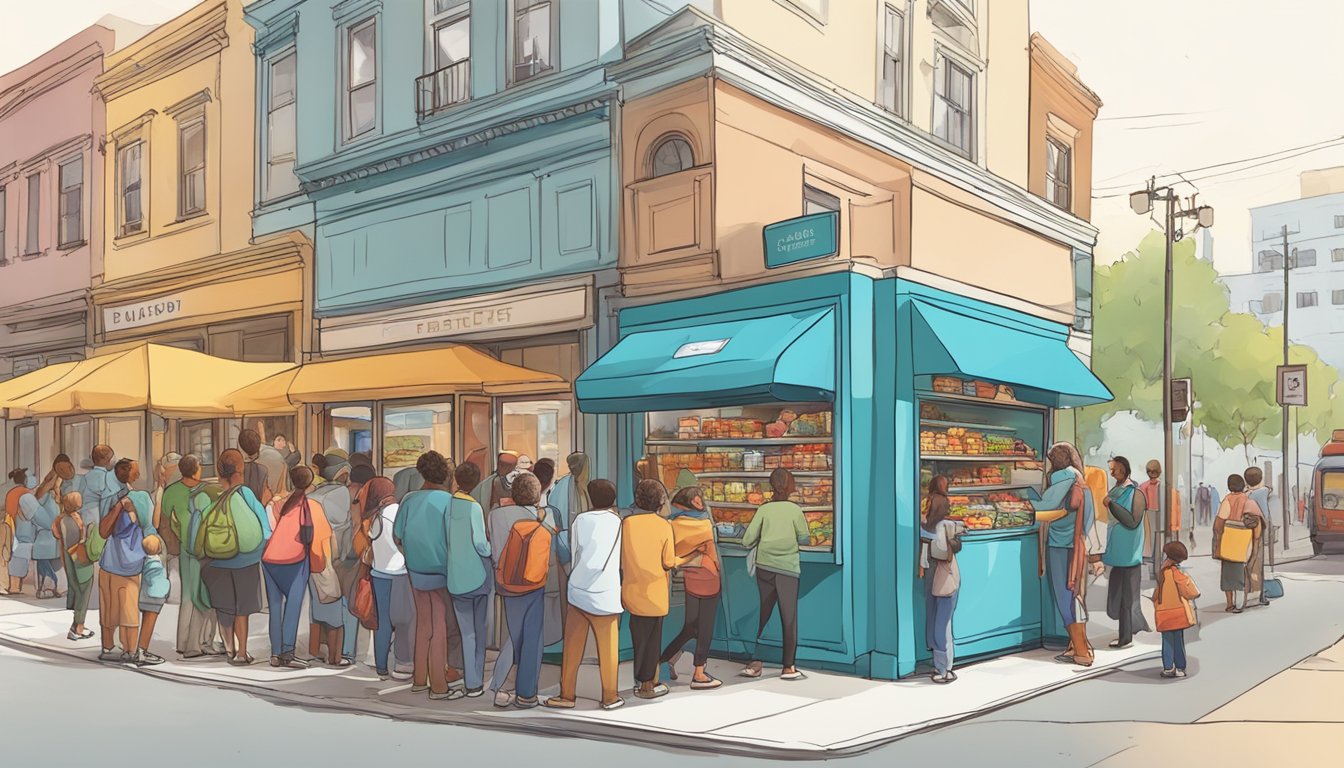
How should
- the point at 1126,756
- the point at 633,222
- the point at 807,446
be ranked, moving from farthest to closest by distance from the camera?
the point at 633,222 < the point at 807,446 < the point at 1126,756

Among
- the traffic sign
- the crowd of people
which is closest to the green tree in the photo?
the traffic sign

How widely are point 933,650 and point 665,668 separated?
242 cm

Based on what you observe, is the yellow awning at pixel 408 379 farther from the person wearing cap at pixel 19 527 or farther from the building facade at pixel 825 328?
the person wearing cap at pixel 19 527

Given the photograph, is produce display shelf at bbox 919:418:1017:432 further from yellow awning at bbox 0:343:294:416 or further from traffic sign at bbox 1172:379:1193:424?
yellow awning at bbox 0:343:294:416

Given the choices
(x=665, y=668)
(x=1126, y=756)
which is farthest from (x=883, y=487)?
(x=1126, y=756)

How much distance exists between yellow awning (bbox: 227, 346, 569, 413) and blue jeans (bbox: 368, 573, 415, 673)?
3.72 metres

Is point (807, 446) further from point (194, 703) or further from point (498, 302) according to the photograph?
point (194, 703)

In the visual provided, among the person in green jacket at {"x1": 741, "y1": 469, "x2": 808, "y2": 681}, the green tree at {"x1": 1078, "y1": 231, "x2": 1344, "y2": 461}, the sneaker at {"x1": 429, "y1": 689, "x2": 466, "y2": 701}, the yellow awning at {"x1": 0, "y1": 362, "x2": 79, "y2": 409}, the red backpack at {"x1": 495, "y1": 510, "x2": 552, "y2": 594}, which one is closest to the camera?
the red backpack at {"x1": 495, "y1": 510, "x2": 552, "y2": 594}

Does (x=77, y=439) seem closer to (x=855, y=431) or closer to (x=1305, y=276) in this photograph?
(x=855, y=431)

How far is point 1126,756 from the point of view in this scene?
23.8ft

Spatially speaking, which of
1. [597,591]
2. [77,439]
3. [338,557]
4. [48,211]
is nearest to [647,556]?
[597,591]

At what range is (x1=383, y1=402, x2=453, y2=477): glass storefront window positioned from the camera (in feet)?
48.3

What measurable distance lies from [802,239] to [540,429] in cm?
453

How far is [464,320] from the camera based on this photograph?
47.1 ft
